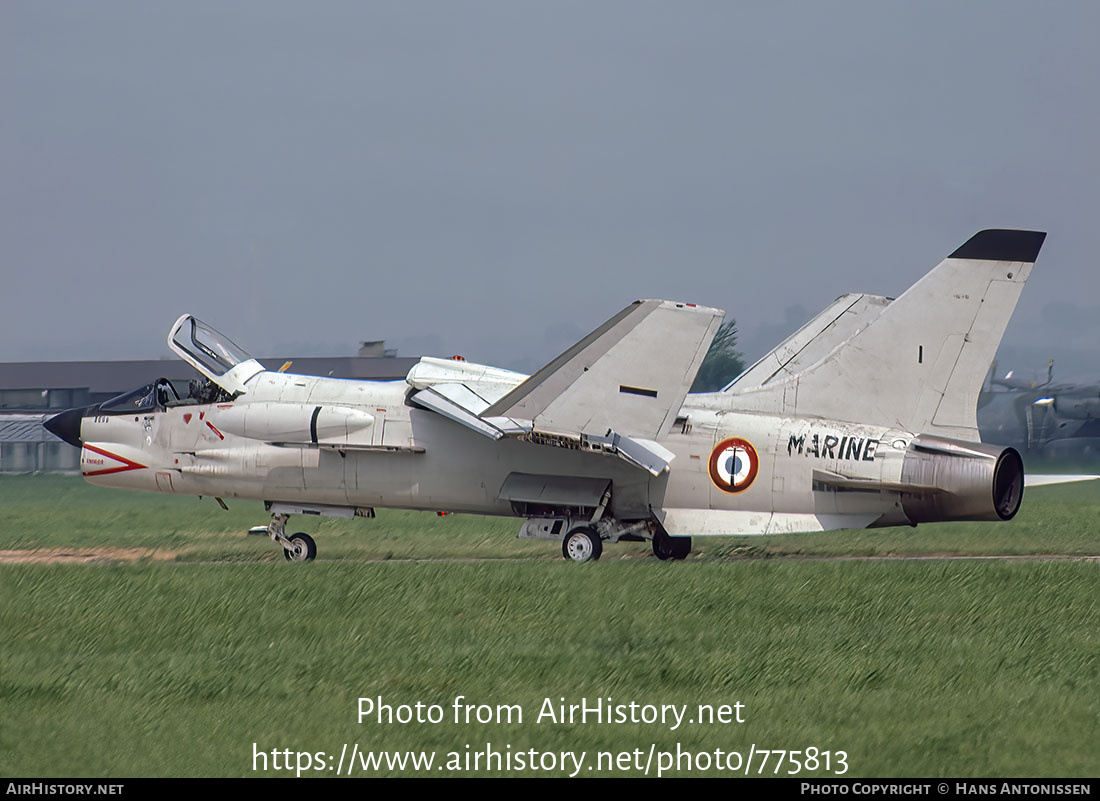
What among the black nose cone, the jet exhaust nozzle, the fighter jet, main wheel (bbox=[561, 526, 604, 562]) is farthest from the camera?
the black nose cone

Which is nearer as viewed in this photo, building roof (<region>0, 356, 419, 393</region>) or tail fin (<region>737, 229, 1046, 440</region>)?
tail fin (<region>737, 229, 1046, 440</region>)

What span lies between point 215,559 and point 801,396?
1022cm

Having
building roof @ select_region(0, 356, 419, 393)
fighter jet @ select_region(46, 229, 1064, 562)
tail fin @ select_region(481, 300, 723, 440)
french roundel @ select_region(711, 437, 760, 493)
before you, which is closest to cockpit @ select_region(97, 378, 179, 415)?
fighter jet @ select_region(46, 229, 1064, 562)

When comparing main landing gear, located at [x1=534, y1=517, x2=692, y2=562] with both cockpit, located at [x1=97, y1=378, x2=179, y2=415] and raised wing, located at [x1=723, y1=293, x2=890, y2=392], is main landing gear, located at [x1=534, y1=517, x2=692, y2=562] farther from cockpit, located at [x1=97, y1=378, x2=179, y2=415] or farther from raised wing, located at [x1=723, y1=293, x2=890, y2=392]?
cockpit, located at [x1=97, y1=378, x2=179, y2=415]

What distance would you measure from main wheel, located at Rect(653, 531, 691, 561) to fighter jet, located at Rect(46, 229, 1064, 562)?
0.02 m

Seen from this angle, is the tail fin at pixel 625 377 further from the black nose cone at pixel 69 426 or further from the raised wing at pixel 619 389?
the black nose cone at pixel 69 426

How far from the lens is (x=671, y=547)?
67.3 ft

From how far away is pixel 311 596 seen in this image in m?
14.4

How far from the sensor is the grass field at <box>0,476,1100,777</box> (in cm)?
963

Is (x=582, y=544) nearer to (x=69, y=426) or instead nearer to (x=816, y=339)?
(x=816, y=339)

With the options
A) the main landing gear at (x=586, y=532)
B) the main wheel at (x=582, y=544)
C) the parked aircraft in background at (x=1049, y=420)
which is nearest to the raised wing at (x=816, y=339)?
the main landing gear at (x=586, y=532)
